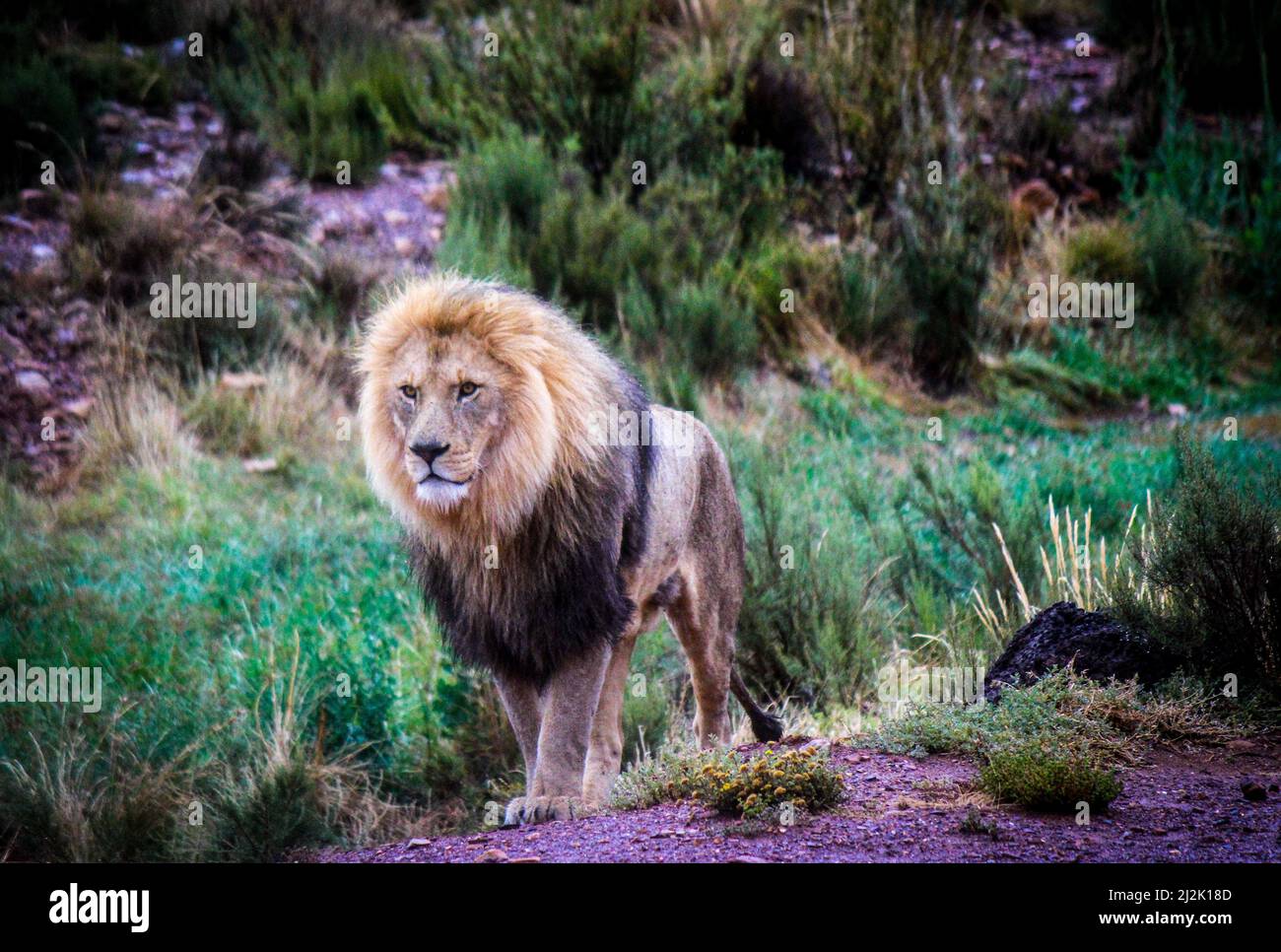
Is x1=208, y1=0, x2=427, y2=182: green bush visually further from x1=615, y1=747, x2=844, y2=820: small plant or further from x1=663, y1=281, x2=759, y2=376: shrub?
x1=615, y1=747, x2=844, y2=820: small plant

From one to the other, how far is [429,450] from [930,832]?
5.83 feet

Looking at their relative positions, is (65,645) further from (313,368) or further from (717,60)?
(717,60)

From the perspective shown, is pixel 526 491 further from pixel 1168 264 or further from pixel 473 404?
pixel 1168 264

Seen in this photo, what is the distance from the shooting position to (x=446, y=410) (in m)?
4.52

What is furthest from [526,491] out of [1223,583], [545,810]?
[1223,583]

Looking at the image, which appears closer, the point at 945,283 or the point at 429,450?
the point at 429,450

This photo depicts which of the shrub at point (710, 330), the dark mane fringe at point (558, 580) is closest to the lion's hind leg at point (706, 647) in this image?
the dark mane fringe at point (558, 580)

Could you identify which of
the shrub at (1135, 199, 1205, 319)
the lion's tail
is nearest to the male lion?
the lion's tail

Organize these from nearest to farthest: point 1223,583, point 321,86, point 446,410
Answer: point 446,410, point 1223,583, point 321,86

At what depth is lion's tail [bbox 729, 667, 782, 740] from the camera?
5.61 metres

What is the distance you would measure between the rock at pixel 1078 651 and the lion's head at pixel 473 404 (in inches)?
69.9

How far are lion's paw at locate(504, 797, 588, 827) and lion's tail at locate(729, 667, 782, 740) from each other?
1.17 m

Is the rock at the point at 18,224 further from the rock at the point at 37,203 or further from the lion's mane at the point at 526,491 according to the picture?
the lion's mane at the point at 526,491
